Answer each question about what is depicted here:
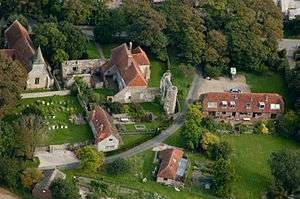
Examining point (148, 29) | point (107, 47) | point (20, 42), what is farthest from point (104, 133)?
point (107, 47)

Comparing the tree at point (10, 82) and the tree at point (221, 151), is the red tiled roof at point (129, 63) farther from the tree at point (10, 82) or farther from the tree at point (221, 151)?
the tree at point (221, 151)

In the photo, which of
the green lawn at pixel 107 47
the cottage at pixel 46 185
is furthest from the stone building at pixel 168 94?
the cottage at pixel 46 185

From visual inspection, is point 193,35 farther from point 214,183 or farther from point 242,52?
point 214,183

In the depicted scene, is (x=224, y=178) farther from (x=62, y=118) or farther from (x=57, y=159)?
(x=62, y=118)

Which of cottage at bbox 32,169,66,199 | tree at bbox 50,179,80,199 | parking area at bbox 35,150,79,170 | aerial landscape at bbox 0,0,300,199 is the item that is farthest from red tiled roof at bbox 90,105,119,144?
tree at bbox 50,179,80,199

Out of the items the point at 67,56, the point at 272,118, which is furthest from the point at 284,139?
the point at 67,56

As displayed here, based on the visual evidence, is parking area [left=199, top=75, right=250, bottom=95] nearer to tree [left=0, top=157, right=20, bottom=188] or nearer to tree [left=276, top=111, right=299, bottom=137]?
tree [left=276, top=111, right=299, bottom=137]

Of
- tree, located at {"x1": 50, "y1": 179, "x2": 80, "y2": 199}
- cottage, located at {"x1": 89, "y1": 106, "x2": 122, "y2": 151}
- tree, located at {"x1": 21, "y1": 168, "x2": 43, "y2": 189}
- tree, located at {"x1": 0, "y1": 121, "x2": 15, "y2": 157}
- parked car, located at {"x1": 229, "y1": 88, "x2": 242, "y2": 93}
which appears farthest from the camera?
parked car, located at {"x1": 229, "y1": 88, "x2": 242, "y2": 93}
